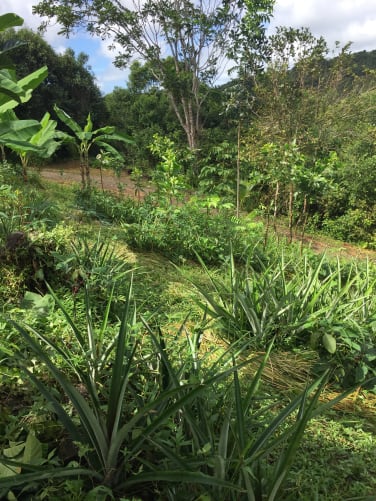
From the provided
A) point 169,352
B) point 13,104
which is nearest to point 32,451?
point 169,352

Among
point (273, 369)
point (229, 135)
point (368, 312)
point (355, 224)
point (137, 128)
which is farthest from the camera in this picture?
point (137, 128)

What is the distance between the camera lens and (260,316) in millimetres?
2822

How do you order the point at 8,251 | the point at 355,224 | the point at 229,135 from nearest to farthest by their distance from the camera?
the point at 8,251 < the point at 355,224 < the point at 229,135

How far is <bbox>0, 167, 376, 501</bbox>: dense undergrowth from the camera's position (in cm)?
127

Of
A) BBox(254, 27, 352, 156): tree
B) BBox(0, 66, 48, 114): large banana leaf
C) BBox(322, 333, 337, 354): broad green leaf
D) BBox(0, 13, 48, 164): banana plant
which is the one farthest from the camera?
BBox(254, 27, 352, 156): tree

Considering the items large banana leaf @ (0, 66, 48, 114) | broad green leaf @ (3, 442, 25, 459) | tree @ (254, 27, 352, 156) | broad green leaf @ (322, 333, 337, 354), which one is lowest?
broad green leaf @ (322, 333, 337, 354)

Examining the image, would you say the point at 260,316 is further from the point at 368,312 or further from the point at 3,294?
the point at 3,294

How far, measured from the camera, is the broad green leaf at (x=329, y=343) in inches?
97.2

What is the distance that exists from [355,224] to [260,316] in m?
7.69

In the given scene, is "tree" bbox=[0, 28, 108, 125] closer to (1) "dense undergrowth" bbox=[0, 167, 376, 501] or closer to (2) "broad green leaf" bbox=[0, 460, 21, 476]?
(1) "dense undergrowth" bbox=[0, 167, 376, 501]

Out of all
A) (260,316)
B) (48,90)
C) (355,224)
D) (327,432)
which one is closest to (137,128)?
(48,90)

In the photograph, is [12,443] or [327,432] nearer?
[12,443]

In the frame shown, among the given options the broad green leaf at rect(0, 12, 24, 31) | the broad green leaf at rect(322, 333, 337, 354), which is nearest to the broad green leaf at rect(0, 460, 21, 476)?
the broad green leaf at rect(322, 333, 337, 354)

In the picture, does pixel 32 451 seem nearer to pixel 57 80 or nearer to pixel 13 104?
pixel 13 104
